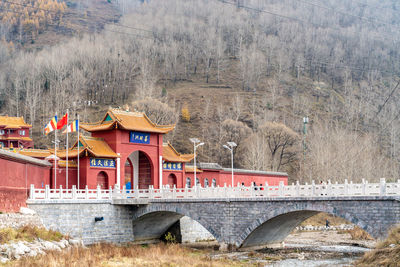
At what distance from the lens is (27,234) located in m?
27.0

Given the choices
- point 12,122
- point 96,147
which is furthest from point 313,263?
point 12,122

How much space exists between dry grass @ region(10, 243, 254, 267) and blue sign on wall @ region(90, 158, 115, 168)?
8550mm

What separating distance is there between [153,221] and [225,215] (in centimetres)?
884

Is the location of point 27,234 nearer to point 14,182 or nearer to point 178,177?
point 14,182

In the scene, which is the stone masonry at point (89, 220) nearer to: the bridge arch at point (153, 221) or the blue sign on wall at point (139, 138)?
the bridge arch at point (153, 221)

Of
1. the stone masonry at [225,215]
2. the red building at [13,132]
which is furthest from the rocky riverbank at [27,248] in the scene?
the red building at [13,132]

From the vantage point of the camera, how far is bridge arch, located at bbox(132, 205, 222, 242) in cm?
3500

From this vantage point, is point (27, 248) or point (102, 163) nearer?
point (27, 248)

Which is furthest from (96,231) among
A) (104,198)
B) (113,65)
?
(113,65)

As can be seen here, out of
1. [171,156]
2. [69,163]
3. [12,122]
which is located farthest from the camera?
[12,122]

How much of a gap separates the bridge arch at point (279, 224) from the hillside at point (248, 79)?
68.4ft

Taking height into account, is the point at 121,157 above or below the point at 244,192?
above

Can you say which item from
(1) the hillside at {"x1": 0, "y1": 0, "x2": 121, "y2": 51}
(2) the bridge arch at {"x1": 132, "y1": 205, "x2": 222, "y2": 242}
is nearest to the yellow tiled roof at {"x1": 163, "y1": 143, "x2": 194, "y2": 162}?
(2) the bridge arch at {"x1": 132, "y1": 205, "x2": 222, "y2": 242}

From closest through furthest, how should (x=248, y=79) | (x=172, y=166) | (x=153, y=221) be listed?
(x=153, y=221)
(x=172, y=166)
(x=248, y=79)
